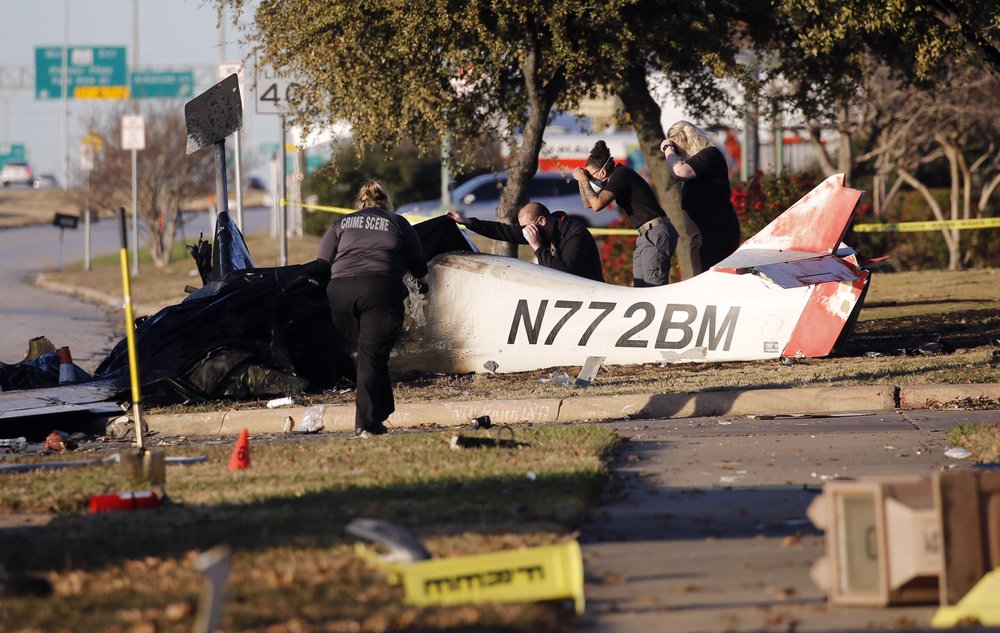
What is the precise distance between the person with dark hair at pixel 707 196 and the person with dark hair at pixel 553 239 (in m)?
0.98

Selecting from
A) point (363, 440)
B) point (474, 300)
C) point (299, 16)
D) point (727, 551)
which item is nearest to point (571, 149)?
point (299, 16)

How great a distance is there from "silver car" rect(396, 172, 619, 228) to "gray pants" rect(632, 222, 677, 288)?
19650mm

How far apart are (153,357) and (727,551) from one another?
689 centimetres

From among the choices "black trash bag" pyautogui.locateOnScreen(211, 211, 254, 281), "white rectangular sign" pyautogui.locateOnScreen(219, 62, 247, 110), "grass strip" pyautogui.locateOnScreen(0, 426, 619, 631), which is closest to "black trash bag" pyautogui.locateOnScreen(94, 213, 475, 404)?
"black trash bag" pyautogui.locateOnScreen(211, 211, 254, 281)

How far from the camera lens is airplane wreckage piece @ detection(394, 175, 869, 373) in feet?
37.5

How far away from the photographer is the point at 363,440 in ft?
28.6

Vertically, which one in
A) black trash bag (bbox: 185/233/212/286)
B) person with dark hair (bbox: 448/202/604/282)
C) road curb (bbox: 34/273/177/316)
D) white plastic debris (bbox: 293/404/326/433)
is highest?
person with dark hair (bbox: 448/202/604/282)

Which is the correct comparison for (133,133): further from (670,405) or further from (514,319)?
(670,405)

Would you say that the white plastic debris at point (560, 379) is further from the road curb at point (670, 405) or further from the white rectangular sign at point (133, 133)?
the white rectangular sign at point (133, 133)

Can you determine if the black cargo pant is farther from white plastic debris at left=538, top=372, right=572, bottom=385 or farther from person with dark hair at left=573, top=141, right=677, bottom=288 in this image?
person with dark hair at left=573, top=141, right=677, bottom=288

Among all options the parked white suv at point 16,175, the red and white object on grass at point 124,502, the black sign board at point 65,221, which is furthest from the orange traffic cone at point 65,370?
the parked white suv at point 16,175

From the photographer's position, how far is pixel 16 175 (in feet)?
338

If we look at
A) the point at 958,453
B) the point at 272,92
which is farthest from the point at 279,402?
the point at 272,92

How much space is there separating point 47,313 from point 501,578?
19766 mm
